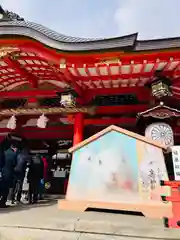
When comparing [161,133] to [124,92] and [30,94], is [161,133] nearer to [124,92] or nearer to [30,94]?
[124,92]

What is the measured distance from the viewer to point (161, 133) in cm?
615

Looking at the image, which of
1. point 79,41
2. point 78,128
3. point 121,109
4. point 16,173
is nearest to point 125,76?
point 121,109

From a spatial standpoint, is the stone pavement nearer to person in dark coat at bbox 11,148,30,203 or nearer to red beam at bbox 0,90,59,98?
person in dark coat at bbox 11,148,30,203

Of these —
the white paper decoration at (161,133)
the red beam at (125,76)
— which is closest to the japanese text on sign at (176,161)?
the white paper decoration at (161,133)

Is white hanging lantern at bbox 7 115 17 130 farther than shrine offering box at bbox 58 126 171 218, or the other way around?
white hanging lantern at bbox 7 115 17 130

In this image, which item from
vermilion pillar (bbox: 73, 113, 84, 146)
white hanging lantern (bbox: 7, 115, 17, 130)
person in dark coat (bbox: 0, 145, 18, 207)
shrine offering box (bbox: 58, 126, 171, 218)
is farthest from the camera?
white hanging lantern (bbox: 7, 115, 17, 130)

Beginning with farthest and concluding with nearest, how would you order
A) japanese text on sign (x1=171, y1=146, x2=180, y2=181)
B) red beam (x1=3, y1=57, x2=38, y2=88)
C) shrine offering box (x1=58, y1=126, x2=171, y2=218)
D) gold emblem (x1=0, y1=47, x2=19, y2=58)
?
red beam (x1=3, y1=57, x2=38, y2=88) → gold emblem (x1=0, y1=47, x2=19, y2=58) → shrine offering box (x1=58, y1=126, x2=171, y2=218) → japanese text on sign (x1=171, y1=146, x2=180, y2=181)

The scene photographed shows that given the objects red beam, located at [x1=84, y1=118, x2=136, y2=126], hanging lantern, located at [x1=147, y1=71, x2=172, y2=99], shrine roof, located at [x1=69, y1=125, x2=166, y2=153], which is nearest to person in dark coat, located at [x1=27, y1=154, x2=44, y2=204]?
shrine roof, located at [x1=69, y1=125, x2=166, y2=153]

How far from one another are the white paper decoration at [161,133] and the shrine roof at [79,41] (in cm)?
198

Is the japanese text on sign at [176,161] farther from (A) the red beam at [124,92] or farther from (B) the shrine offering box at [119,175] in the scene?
(A) the red beam at [124,92]

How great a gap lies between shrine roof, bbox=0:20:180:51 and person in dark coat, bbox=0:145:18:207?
9.20 ft

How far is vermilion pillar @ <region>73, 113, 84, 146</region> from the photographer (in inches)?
290

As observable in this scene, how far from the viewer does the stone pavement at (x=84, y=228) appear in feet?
10.3

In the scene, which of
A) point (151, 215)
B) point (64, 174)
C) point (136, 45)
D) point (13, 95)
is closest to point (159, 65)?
point (136, 45)
